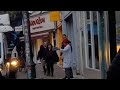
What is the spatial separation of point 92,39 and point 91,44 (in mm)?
262

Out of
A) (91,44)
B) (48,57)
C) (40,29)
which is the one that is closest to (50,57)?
(48,57)

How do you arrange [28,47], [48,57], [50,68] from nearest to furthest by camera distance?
[28,47] → [48,57] → [50,68]

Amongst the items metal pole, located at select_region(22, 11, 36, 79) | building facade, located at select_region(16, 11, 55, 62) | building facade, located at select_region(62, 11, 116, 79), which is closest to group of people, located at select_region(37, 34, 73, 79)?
building facade, located at select_region(62, 11, 116, 79)

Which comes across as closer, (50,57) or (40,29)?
(50,57)

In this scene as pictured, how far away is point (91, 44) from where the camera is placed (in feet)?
50.0

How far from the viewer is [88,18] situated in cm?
1591

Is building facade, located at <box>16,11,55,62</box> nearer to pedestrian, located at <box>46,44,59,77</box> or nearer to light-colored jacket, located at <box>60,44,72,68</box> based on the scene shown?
pedestrian, located at <box>46,44,59,77</box>

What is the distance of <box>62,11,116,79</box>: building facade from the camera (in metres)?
11.6

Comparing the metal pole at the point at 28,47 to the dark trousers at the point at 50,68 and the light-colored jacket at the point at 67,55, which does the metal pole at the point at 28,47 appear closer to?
the light-colored jacket at the point at 67,55

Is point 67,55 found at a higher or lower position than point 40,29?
lower

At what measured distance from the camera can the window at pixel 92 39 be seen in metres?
14.3

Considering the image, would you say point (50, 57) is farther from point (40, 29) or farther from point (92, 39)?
point (40, 29)

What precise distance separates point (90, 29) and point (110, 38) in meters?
4.82
